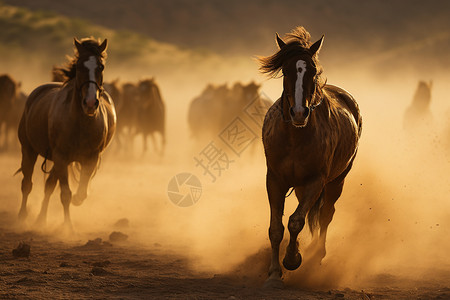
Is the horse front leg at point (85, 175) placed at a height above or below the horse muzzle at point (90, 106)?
below

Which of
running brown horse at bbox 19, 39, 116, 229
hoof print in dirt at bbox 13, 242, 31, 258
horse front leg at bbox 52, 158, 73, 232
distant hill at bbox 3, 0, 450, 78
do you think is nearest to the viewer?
hoof print in dirt at bbox 13, 242, 31, 258

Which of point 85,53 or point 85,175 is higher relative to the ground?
point 85,53

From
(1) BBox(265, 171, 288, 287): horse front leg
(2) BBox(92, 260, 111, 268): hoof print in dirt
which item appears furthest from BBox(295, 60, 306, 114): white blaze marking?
(2) BBox(92, 260, 111, 268): hoof print in dirt

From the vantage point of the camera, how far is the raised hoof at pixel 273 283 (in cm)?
593

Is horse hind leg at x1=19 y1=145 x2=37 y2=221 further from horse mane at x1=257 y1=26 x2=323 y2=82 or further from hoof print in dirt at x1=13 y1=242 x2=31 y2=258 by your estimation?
horse mane at x1=257 y1=26 x2=323 y2=82

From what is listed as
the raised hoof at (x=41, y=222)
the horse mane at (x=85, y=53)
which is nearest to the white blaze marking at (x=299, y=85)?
the horse mane at (x=85, y=53)

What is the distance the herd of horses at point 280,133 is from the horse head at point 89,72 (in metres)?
0.01

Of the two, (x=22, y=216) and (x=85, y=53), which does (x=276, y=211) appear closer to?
(x=85, y=53)

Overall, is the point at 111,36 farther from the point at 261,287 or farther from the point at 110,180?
the point at 261,287

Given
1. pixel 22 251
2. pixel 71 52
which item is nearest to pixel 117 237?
pixel 22 251

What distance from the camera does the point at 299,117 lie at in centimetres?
539

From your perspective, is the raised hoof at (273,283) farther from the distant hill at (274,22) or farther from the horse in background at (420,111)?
the distant hill at (274,22)

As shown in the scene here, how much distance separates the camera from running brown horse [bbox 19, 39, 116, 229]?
8.35 m

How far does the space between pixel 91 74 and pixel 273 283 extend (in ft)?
13.1
